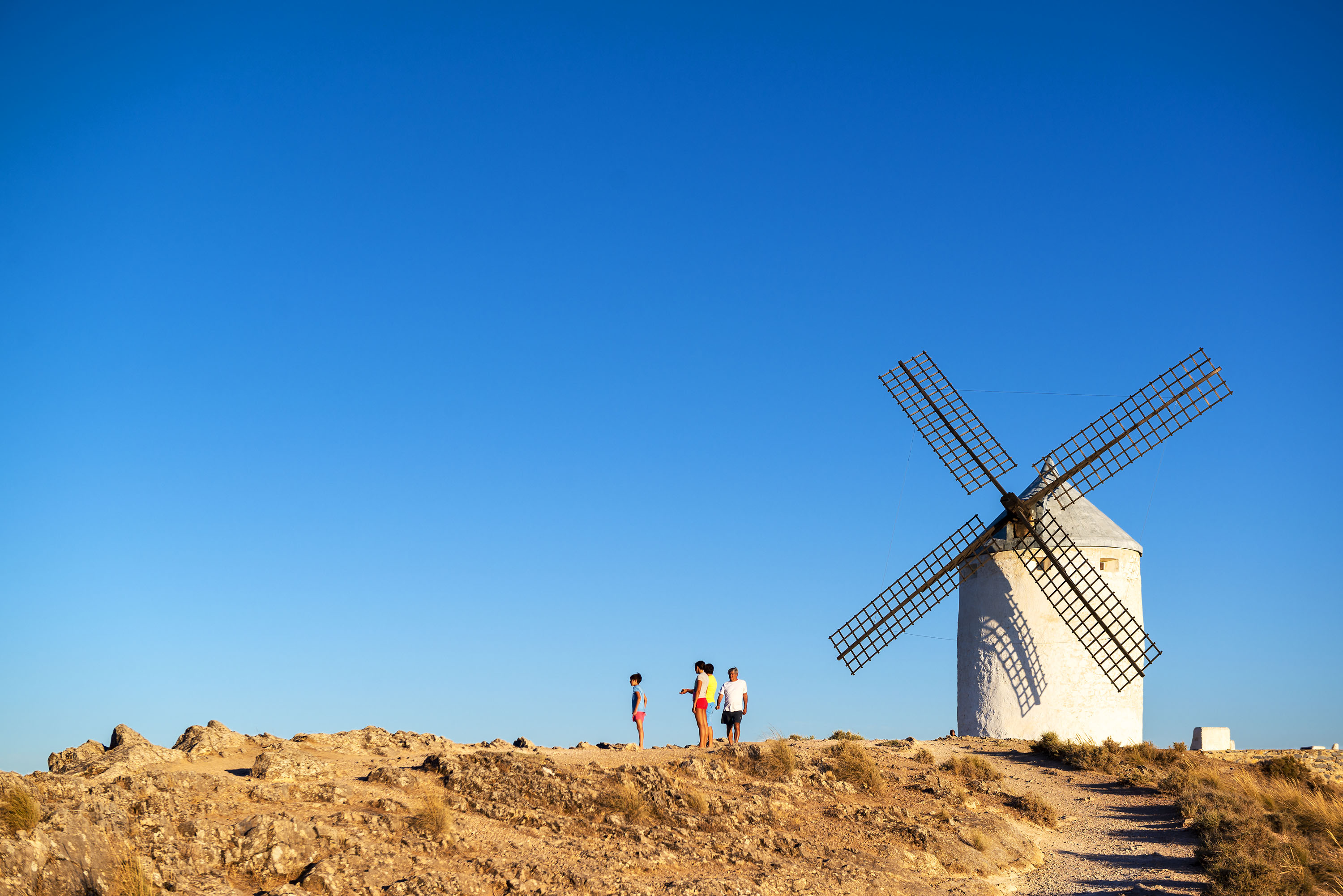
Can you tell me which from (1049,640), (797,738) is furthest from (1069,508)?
(797,738)

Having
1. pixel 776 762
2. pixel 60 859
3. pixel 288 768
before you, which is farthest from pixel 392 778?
pixel 776 762

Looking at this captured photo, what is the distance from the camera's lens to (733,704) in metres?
16.7

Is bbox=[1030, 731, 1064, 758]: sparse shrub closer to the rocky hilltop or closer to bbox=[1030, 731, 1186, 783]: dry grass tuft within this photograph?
bbox=[1030, 731, 1186, 783]: dry grass tuft

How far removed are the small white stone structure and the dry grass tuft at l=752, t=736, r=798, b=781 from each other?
11.0m

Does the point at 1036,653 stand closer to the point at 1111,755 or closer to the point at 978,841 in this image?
the point at 1111,755

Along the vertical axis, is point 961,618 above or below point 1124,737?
above

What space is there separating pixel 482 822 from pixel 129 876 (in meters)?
3.60

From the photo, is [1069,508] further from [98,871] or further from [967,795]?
[98,871]

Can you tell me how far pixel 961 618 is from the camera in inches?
899

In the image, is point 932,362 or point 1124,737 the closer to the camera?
point 1124,737

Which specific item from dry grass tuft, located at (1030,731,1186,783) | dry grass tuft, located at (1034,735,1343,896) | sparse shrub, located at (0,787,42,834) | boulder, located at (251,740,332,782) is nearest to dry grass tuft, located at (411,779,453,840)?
boulder, located at (251,740,332,782)

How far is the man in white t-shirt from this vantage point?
1672 centimetres

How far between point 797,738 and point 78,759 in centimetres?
1163

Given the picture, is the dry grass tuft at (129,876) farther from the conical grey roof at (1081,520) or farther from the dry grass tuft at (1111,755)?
the conical grey roof at (1081,520)
